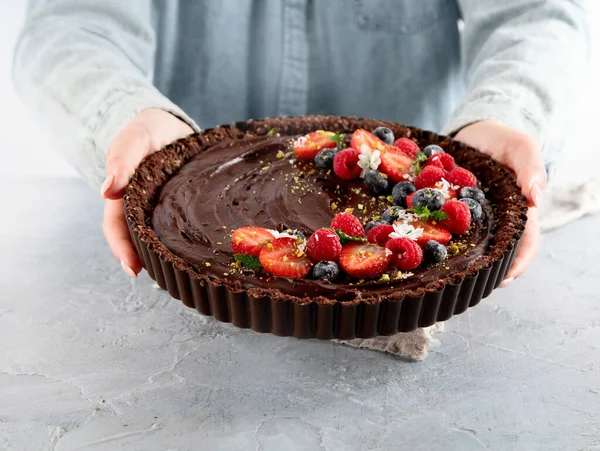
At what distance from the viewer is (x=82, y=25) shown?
273cm

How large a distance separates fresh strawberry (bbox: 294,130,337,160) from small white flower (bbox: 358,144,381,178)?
198 millimetres

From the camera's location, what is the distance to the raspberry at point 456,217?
1.99 meters

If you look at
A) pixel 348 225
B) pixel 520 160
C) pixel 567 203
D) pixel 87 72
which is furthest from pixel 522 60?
pixel 87 72

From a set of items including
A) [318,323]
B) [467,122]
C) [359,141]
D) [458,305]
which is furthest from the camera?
[467,122]

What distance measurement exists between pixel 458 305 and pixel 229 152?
1.07 meters

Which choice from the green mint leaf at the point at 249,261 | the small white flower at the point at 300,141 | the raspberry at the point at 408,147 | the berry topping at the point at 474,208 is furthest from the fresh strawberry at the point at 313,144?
the green mint leaf at the point at 249,261

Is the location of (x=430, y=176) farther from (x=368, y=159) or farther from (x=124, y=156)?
(x=124, y=156)

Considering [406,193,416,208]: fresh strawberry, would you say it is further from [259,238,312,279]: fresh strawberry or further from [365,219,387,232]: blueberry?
[259,238,312,279]: fresh strawberry

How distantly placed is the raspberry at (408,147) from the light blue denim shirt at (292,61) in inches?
11.4

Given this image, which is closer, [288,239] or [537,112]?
[288,239]

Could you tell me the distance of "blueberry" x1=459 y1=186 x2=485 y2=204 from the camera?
2133 millimetres

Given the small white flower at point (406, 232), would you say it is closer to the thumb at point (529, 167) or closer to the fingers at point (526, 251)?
the fingers at point (526, 251)

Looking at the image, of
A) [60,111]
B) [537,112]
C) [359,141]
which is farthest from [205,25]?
[537,112]

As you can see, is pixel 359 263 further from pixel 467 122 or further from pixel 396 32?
pixel 396 32
